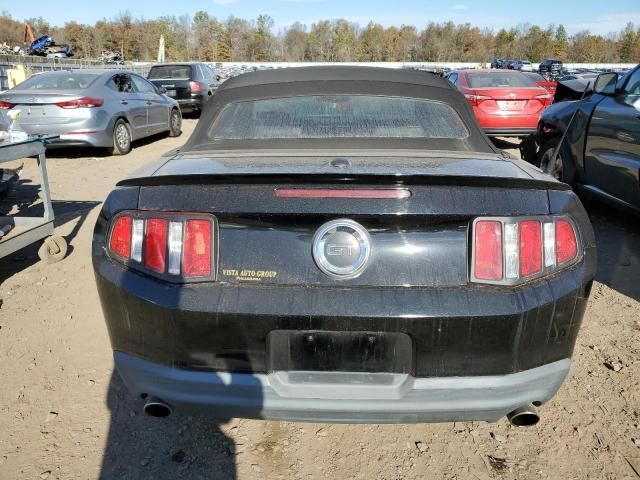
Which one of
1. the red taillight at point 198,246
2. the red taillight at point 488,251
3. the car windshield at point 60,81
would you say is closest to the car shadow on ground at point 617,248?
the red taillight at point 488,251

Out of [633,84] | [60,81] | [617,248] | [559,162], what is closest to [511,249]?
[617,248]

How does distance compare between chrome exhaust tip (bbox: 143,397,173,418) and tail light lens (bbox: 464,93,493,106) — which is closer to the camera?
chrome exhaust tip (bbox: 143,397,173,418)

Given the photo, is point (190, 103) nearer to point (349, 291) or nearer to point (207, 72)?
point (207, 72)

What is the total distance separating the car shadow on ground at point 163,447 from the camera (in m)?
2.25

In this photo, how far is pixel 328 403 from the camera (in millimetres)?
1834

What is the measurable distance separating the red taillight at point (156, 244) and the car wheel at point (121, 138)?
8.27 meters

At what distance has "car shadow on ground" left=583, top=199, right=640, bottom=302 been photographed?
4.18 metres

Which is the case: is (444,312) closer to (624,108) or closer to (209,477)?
(209,477)

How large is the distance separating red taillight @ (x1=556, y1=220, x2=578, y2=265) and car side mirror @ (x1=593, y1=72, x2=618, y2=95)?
3.80 meters

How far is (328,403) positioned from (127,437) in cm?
119

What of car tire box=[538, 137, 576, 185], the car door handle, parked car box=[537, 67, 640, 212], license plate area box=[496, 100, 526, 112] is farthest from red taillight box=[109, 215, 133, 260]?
license plate area box=[496, 100, 526, 112]

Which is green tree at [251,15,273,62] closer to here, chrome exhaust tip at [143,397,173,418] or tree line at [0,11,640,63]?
tree line at [0,11,640,63]

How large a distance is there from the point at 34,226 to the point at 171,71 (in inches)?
510

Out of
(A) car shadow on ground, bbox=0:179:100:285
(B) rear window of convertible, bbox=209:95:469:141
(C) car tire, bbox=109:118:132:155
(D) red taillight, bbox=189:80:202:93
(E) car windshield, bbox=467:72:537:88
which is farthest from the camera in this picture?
(D) red taillight, bbox=189:80:202:93
